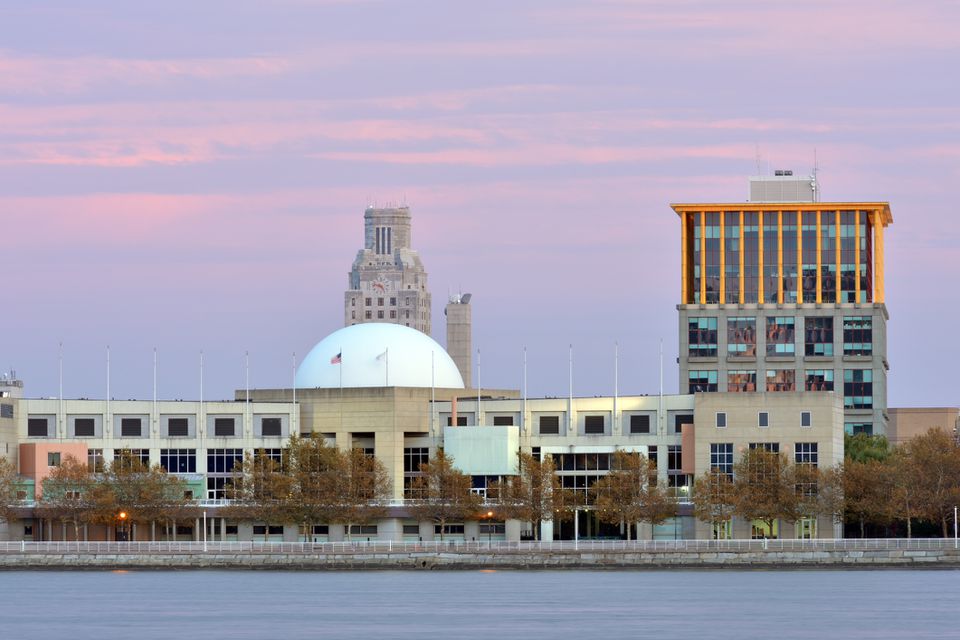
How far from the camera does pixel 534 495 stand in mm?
160375

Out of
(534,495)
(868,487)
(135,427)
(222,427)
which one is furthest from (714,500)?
(135,427)

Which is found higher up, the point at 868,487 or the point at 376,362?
the point at 376,362

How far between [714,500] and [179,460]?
40293mm

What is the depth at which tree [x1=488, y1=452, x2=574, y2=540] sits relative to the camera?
160m

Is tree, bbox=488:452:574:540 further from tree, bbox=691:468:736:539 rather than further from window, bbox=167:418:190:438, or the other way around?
window, bbox=167:418:190:438

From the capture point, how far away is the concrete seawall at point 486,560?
140 meters

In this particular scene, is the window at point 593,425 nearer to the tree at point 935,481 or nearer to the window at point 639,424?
the window at point 639,424

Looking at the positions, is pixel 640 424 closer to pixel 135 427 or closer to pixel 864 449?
pixel 864 449

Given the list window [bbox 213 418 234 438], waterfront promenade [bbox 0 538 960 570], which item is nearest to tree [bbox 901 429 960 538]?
waterfront promenade [bbox 0 538 960 570]

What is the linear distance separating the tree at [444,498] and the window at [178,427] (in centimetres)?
1885
